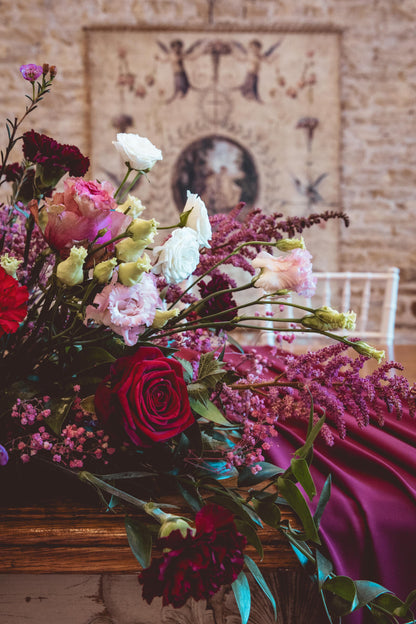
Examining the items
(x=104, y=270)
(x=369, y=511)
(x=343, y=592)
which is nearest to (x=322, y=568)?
(x=343, y=592)

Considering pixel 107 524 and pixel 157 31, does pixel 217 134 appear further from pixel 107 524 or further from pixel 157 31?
pixel 107 524

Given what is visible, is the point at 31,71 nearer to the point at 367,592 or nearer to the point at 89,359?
the point at 89,359

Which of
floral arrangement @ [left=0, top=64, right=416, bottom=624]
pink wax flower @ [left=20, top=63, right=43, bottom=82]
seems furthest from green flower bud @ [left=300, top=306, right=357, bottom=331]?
pink wax flower @ [left=20, top=63, right=43, bottom=82]

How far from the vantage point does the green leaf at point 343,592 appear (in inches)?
17.4

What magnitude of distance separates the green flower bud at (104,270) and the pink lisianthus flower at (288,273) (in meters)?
0.16

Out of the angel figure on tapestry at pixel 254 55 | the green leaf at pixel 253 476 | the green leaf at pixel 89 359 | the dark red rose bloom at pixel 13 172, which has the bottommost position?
the green leaf at pixel 253 476

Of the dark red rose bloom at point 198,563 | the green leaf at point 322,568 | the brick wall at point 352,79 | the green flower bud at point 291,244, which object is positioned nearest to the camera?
the dark red rose bloom at point 198,563

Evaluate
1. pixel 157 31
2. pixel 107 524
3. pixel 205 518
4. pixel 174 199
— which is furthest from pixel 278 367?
pixel 157 31

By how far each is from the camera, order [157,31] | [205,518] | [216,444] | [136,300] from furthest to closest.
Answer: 1. [157,31]
2. [216,444]
3. [136,300]
4. [205,518]

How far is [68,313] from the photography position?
617 mm

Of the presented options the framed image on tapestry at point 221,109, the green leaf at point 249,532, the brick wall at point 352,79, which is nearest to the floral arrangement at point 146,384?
the green leaf at point 249,532

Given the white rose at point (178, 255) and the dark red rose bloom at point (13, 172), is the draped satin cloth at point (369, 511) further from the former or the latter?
the dark red rose bloom at point (13, 172)

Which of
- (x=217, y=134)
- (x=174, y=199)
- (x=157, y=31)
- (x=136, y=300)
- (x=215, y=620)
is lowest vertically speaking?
(x=215, y=620)

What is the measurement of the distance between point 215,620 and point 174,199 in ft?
11.4
